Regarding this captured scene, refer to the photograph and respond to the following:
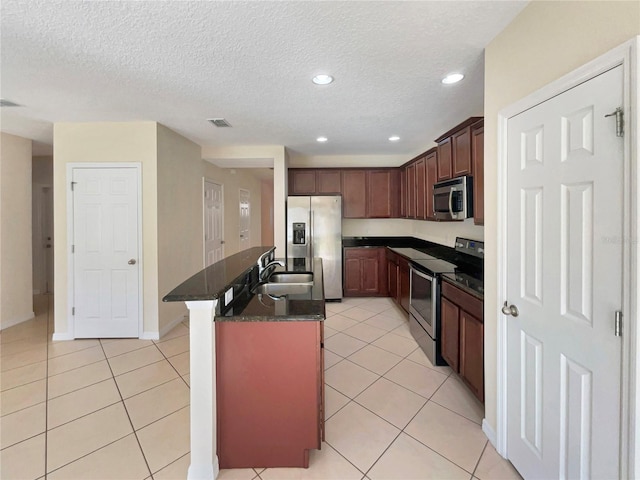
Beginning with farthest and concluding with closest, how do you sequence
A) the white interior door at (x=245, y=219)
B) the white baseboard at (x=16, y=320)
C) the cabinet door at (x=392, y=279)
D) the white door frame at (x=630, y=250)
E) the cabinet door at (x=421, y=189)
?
the white interior door at (x=245, y=219) < the cabinet door at (x=392, y=279) < the cabinet door at (x=421, y=189) < the white baseboard at (x=16, y=320) < the white door frame at (x=630, y=250)

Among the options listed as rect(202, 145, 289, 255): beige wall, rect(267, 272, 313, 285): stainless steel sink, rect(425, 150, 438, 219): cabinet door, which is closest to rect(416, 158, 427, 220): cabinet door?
rect(425, 150, 438, 219): cabinet door

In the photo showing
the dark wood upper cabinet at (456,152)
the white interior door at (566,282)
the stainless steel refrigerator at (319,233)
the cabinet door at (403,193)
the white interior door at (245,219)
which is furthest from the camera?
the white interior door at (245,219)

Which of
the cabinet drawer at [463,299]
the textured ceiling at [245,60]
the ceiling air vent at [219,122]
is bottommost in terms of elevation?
the cabinet drawer at [463,299]

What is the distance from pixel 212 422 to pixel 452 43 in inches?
101

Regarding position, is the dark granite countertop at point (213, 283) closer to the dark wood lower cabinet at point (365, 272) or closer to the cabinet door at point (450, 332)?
the cabinet door at point (450, 332)

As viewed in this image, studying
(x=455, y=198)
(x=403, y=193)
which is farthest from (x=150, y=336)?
(x=403, y=193)

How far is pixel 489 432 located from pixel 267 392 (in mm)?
1398

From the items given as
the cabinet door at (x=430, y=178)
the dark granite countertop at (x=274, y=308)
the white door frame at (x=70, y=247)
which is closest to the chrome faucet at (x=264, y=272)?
the dark granite countertop at (x=274, y=308)

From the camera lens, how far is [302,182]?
15.7 ft

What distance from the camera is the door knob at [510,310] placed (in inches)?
58.6

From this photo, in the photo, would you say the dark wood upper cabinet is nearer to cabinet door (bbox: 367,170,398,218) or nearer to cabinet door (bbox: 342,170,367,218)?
cabinet door (bbox: 367,170,398,218)

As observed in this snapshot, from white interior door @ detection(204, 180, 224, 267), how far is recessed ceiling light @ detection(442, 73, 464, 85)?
3.67m

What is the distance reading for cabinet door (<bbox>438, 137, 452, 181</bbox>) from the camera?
2.92 metres

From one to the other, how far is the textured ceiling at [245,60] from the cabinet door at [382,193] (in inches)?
61.1
